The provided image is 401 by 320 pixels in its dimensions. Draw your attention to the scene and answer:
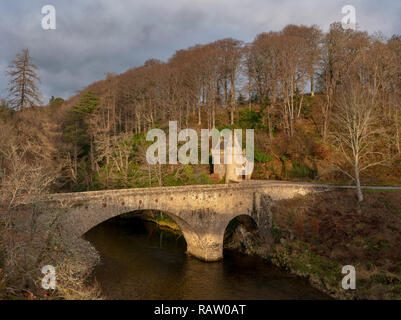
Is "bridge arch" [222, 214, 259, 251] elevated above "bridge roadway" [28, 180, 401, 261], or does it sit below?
below

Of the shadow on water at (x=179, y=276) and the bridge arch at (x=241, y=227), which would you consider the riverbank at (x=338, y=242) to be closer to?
the bridge arch at (x=241, y=227)

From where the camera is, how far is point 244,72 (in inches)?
1745

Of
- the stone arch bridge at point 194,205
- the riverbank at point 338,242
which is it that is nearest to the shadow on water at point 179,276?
the riverbank at point 338,242

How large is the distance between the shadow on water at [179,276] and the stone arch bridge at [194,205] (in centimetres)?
206

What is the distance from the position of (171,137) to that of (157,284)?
2137cm

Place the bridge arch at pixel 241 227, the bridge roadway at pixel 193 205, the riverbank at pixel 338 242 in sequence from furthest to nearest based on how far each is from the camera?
the bridge arch at pixel 241 227
the riverbank at pixel 338 242
the bridge roadway at pixel 193 205

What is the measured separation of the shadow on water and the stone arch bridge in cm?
206

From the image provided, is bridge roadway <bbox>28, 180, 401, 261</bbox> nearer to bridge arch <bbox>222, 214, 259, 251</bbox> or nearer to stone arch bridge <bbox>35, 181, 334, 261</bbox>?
stone arch bridge <bbox>35, 181, 334, 261</bbox>

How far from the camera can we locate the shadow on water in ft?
52.6

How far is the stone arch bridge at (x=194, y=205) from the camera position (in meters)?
15.2

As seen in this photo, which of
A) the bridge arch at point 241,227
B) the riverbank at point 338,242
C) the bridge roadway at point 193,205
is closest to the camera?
the bridge roadway at point 193,205

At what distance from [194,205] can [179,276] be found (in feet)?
16.8

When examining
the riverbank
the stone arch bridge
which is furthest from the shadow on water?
the stone arch bridge

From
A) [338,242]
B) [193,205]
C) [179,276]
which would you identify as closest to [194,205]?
[193,205]
